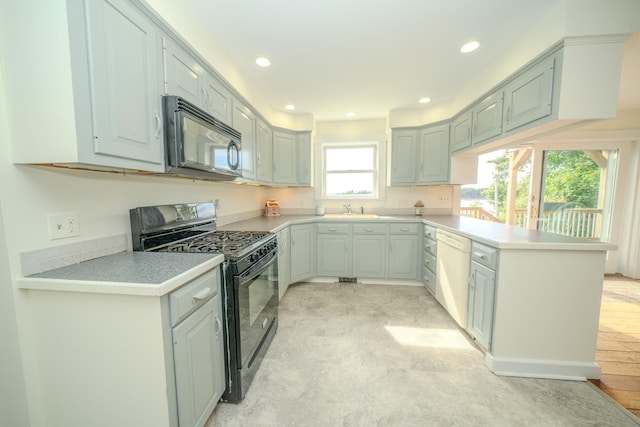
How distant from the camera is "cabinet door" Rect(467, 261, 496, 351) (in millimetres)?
1805

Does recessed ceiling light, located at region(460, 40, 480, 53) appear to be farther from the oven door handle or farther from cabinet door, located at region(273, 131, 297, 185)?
the oven door handle

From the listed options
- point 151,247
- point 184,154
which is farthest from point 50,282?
point 184,154

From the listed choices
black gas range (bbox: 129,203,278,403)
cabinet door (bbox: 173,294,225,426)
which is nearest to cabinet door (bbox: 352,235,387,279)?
black gas range (bbox: 129,203,278,403)

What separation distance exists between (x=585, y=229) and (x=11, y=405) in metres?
6.14

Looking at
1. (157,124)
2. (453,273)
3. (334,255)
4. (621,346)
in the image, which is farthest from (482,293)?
(157,124)

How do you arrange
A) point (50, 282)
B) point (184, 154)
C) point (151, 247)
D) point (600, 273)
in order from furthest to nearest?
1. point (600, 273)
2. point (151, 247)
3. point (184, 154)
4. point (50, 282)

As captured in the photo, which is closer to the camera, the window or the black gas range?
the black gas range

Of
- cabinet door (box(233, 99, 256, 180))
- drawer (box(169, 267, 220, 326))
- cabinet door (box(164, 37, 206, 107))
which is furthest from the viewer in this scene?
cabinet door (box(233, 99, 256, 180))

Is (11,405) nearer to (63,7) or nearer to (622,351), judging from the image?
(63,7)

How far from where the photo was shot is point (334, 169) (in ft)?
13.4

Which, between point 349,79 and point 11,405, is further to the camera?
point 349,79

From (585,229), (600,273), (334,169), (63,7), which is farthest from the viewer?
(334,169)

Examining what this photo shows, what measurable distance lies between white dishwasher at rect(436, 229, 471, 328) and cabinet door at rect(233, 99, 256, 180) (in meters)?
2.15

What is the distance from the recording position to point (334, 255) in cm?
342
